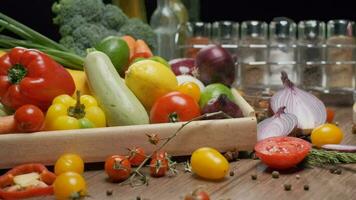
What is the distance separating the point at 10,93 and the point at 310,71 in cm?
95

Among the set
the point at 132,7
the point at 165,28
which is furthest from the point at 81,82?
the point at 132,7

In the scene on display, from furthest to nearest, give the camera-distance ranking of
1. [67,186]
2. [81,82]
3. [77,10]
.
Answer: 1. [77,10]
2. [81,82]
3. [67,186]

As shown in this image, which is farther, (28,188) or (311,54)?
(311,54)

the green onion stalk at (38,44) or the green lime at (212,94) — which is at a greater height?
the green onion stalk at (38,44)

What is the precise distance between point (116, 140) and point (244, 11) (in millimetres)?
1165

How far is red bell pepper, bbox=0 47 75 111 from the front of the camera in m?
1.29

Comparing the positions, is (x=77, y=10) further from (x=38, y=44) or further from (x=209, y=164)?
(x=209, y=164)

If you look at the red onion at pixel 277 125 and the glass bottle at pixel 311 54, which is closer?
the red onion at pixel 277 125

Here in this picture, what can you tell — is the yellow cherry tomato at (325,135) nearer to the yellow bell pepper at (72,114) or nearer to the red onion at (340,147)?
the red onion at (340,147)

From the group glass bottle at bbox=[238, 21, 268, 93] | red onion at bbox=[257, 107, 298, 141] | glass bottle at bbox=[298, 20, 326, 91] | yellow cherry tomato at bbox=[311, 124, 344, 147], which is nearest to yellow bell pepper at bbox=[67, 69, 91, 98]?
red onion at bbox=[257, 107, 298, 141]

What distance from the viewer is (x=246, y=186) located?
1.13m

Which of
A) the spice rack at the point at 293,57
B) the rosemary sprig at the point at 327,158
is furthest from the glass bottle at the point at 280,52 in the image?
the rosemary sprig at the point at 327,158

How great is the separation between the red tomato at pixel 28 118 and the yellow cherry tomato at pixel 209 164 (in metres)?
0.29

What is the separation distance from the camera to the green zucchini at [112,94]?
129cm
